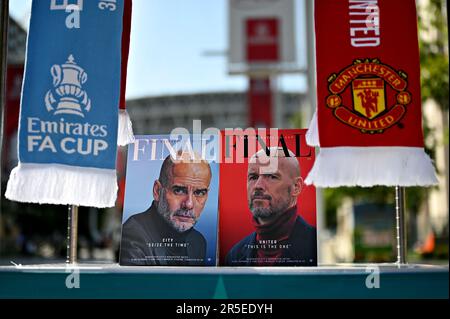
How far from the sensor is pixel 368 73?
9.22ft

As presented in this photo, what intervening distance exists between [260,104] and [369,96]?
58.2 ft

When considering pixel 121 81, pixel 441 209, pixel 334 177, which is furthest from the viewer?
pixel 441 209

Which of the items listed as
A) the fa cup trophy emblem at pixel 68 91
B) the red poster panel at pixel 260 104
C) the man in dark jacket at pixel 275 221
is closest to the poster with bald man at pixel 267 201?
the man in dark jacket at pixel 275 221

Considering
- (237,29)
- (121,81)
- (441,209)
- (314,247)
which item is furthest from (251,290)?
(441,209)

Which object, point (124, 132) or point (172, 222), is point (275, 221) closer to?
point (172, 222)

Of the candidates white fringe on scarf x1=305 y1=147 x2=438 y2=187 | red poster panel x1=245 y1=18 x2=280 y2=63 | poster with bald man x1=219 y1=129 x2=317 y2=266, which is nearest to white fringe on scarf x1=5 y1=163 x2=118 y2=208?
poster with bald man x1=219 y1=129 x2=317 y2=266

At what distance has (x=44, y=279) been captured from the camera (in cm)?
243

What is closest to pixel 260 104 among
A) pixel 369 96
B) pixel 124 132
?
pixel 124 132

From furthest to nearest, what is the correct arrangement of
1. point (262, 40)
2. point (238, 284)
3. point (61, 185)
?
point (262, 40), point (61, 185), point (238, 284)

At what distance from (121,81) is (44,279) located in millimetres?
1122

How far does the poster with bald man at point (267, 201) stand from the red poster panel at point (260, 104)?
674 inches
